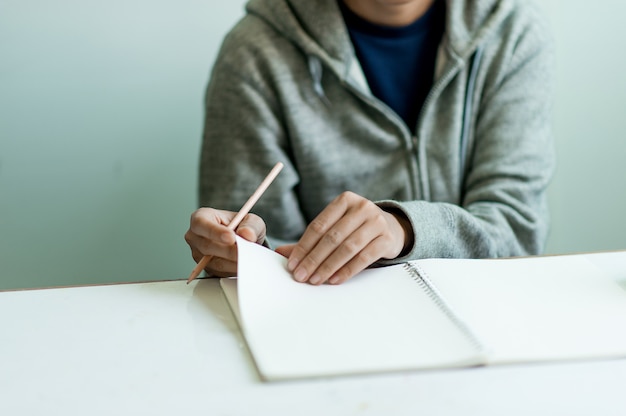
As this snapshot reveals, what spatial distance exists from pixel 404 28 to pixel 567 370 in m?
0.66

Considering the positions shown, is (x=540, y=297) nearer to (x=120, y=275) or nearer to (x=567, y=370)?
(x=567, y=370)

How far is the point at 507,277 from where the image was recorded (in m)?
0.67

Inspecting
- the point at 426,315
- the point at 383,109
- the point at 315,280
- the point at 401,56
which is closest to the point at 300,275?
the point at 315,280

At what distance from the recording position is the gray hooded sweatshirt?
1.02 meters

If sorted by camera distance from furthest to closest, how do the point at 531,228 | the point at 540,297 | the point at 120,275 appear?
the point at 120,275
the point at 531,228
the point at 540,297

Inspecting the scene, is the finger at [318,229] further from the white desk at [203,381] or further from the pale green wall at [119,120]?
the pale green wall at [119,120]

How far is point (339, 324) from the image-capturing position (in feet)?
1.89

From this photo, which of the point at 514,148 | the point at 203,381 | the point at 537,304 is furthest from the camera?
the point at 514,148

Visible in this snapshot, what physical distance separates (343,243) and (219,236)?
111 millimetres

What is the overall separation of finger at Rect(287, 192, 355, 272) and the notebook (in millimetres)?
15

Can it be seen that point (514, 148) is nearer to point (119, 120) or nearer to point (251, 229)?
point (251, 229)

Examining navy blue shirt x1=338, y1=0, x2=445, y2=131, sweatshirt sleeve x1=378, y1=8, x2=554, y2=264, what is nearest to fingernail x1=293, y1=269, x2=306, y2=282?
sweatshirt sleeve x1=378, y1=8, x2=554, y2=264

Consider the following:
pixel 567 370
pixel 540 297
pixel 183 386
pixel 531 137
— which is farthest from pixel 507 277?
pixel 531 137

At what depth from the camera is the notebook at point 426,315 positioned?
53cm
